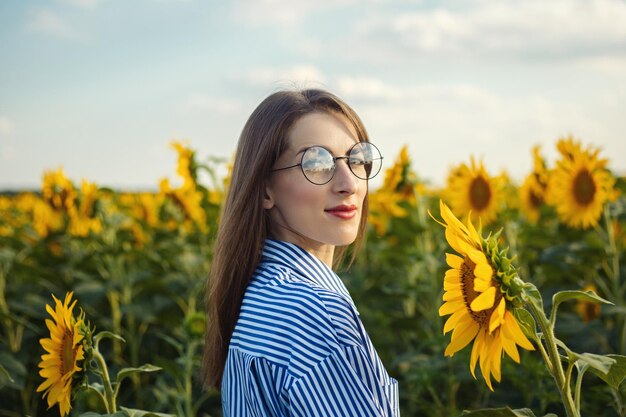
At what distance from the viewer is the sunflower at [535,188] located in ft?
16.0

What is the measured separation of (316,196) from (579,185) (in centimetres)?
264

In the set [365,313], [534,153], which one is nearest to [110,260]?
[365,313]

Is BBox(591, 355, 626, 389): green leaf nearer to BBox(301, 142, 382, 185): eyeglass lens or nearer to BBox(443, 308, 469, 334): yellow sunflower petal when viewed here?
BBox(443, 308, 469, 334): yellow sunflower petal

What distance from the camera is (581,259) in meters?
4.31

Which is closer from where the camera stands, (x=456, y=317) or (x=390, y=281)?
(x=456, y=317)

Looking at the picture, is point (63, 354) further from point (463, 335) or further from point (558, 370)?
point (558, 370)

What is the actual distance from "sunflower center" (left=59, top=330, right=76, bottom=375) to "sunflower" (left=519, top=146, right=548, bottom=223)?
3.50 meters

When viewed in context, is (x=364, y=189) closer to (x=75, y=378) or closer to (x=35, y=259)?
(x=75, y=378)

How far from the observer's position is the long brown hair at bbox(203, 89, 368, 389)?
2072 millimetres

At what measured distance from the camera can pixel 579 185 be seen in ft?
13.9

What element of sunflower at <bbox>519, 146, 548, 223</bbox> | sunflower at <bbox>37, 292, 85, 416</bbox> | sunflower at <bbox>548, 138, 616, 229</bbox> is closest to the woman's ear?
sunflower at <bbox>37, 292, 85, 416</bbox>

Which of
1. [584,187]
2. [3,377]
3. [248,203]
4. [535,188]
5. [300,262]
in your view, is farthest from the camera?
[535,188]

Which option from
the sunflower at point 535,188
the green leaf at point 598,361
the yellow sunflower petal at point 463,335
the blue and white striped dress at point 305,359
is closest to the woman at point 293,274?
the blue and white striped dress at point 305,359

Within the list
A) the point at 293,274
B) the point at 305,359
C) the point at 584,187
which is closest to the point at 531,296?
the point at 305,359
